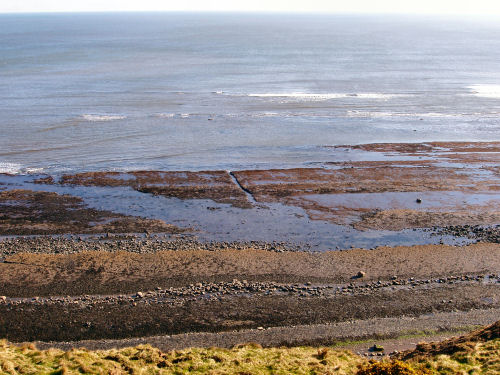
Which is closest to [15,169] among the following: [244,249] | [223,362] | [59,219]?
[59,219]

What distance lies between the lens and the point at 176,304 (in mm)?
24438

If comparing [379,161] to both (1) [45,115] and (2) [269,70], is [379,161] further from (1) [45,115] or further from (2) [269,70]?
(2) [269,70]

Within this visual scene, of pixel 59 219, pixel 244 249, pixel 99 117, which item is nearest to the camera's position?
pixel 244 249

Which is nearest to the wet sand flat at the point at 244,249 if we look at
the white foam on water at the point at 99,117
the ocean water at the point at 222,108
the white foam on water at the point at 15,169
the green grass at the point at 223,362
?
the white foam on water at the point at 15,169

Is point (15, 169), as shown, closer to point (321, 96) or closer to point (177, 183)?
point (177, 183)

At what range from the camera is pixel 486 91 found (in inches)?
3543

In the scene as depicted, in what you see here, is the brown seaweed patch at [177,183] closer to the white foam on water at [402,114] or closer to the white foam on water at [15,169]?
the white foam on water at [15,169]

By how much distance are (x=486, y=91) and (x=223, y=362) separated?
8715 cm

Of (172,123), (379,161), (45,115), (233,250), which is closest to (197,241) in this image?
(233,250)

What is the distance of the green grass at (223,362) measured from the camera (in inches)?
679

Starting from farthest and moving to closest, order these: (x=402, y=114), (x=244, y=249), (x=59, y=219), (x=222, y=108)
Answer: (x=222, y=108) → (x=402, y=114) → (x=59, y=219) → (x=244, y=249)

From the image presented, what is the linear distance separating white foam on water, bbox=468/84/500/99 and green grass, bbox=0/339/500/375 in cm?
7710

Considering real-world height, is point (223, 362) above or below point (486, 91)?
below

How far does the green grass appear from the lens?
56.5ft
